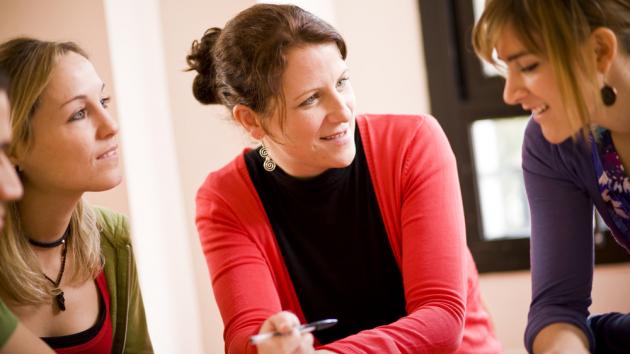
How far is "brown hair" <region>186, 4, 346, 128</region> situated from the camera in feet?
4.98

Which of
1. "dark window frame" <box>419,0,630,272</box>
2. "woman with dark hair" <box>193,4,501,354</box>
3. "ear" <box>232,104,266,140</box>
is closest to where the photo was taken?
"woman with dark hair" <box>193,4,501,354</box>

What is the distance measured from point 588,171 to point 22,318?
1.09 metres

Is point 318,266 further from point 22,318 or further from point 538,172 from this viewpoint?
point 22,318

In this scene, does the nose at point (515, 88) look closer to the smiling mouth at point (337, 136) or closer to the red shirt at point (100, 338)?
the smiling mouth at point (337, 136)

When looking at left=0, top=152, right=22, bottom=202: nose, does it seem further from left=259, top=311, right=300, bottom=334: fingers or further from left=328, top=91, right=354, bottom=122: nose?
left=328, top=91, right=354, bottom=122: nose

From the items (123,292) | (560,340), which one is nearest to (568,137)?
(560,340)

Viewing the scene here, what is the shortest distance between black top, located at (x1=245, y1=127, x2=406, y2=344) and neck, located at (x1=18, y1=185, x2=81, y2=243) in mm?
406

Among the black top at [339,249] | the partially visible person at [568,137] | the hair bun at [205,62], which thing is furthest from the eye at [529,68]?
the hair bun at [205,62]

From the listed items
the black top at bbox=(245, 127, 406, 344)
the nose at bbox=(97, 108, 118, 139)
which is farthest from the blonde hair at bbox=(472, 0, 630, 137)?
the nose at bbox=(97, 108, 118, 139)

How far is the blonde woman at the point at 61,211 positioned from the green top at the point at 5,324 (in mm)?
135

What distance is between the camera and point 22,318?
143 cm

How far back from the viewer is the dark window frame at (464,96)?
280 cm

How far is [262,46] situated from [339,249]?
0.46 m

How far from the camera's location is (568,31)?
3.91 feet
